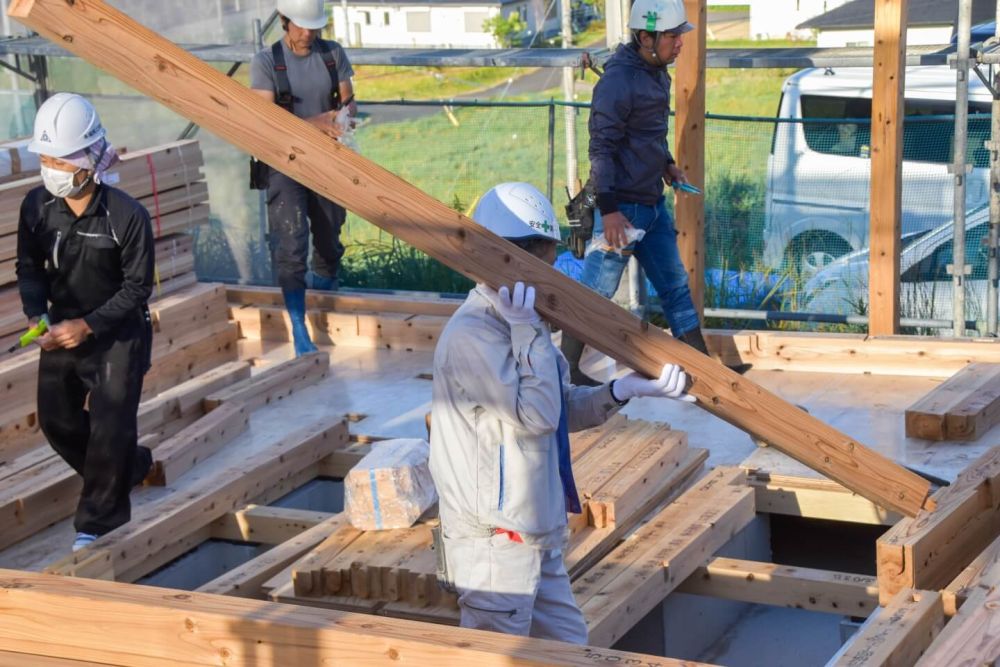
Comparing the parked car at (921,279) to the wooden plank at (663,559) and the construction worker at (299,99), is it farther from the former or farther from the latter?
the wooden plank at (663,559)

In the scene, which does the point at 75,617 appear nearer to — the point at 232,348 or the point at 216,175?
the point at 232,348

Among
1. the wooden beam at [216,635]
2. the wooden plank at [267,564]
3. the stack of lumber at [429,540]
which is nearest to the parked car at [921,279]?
the stack of lumber at [429,540]

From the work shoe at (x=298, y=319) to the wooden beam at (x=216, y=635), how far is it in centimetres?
454

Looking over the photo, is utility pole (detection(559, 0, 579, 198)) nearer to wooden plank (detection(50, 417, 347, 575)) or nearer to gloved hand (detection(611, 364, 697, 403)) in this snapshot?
wooden plank (detection(50, 417, 347, 575))

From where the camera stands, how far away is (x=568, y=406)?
191 inches

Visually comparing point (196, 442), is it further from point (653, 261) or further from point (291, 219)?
point (653, 261)

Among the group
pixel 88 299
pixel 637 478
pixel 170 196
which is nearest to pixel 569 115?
pixel 170 196

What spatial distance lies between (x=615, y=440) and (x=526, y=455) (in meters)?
2.88

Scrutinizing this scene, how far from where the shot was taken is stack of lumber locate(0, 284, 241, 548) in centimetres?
711

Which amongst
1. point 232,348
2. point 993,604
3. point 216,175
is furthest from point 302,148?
point 216,175

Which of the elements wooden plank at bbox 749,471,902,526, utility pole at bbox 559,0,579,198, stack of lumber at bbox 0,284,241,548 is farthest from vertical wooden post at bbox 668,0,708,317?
utility pole at bbox 559,0,579,198

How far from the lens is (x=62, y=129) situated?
238 inches

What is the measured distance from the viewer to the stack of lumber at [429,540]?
19.3 feet

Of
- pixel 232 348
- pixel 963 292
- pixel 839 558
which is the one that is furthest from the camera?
pixel 232 348
